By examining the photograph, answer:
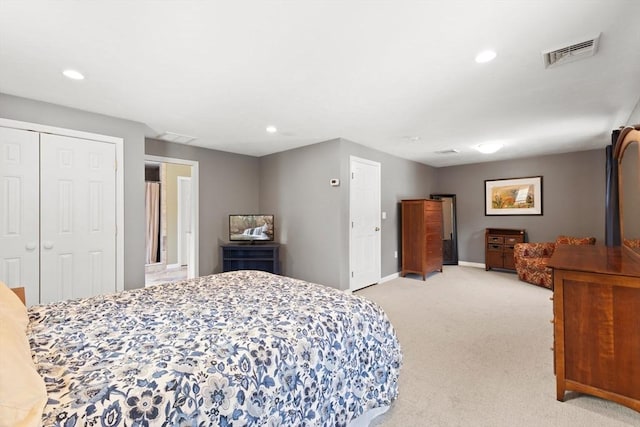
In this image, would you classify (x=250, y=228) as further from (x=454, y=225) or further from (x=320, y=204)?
(x=454, y=225)

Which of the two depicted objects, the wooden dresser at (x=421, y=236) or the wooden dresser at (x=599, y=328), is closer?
the wooden dresser at (x=599, y=328)

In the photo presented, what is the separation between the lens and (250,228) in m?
4.85

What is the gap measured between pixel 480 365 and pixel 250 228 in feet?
11.8

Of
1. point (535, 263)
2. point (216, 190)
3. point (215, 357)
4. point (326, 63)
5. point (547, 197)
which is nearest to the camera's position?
point (215, 357)

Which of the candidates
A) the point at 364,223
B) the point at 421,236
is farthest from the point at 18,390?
the point at 421,236

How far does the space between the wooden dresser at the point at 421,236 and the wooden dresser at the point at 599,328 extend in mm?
3314

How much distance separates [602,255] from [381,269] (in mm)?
3156

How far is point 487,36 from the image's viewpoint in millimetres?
1842

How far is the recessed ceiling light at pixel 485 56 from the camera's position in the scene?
2025 millimetres

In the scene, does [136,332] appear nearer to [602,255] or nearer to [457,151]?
[602,255]

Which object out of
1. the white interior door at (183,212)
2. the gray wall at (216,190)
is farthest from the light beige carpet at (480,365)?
the white interior door at (183,212)

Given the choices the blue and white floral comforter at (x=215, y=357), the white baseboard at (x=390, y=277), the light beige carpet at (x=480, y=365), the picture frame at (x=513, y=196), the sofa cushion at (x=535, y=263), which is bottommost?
the light beige carpet at (x=480, y=365)

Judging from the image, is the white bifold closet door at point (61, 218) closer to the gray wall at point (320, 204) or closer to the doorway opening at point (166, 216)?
the gray wall at point (320, 204)

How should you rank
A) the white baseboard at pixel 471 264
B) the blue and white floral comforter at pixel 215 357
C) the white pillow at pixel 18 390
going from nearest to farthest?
1. the white pillow at pixel 18 390
2. the blue and white floral comforter at pixel 215 357
3. the white baseboard at pixel 471 264
